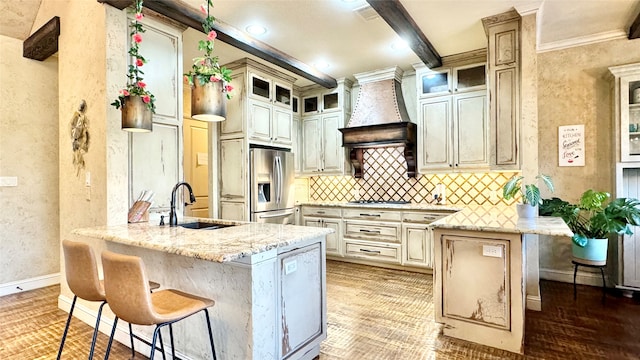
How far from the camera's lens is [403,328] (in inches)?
106

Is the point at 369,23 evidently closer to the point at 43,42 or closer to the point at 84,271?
the point at 84,271

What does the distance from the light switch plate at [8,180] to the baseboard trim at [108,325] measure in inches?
60.8

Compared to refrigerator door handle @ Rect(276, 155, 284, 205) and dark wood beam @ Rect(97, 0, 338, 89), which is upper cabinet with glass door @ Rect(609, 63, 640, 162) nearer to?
dark wood beam @ Rect(97, 0, 338, 89)

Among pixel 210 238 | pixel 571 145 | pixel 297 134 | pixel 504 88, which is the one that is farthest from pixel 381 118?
pixel 210 238

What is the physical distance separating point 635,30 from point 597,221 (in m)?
1.99

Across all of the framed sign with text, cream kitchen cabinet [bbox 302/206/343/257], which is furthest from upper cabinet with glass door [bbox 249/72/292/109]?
the framed sign with text

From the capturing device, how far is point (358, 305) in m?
3.21

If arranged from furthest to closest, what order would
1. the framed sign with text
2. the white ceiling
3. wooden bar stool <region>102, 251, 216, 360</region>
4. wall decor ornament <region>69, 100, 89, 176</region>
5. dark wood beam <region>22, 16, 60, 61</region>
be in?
the framed sign with text
dark wood beam <region>22, 16, 60, 61</region>
the white ceiling
wall decor ornament <region>69, 100, 89, 176</region>
wooden bar stool <region>102, 251, 216, 360</region>

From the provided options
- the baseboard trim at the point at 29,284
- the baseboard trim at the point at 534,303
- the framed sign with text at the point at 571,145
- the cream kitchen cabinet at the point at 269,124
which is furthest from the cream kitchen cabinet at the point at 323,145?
the baseboard trim at the point at 29,284

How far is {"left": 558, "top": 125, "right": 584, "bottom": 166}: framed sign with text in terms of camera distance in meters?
3.78

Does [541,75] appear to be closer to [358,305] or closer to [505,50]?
[505,50]

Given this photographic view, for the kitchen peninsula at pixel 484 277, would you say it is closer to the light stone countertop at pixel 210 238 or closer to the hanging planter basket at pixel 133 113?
the light stone countertop at pixel 210 238

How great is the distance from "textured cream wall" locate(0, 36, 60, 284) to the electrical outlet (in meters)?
4.76

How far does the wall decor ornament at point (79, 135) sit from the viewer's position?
286cm
